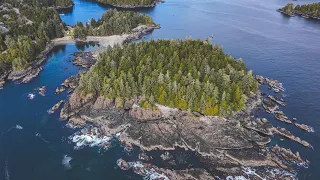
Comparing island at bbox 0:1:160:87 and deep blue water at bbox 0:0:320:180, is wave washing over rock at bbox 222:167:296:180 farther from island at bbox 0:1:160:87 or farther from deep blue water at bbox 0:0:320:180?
island at bbox 0:1:160:87

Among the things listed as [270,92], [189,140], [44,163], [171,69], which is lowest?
[44,163]

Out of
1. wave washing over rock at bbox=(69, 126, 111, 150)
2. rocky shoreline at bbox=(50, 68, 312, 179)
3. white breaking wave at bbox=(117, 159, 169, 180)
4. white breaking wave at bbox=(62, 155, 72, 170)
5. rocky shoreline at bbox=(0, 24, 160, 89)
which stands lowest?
white breaking wave at bbox=(62, 155, 72, 170)

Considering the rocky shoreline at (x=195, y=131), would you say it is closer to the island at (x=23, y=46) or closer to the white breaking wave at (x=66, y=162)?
the white breaking wave at (x=66, y=162)

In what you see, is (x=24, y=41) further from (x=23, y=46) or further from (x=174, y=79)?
(x=174, y=79)

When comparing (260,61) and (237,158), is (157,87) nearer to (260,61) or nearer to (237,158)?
(237,158)

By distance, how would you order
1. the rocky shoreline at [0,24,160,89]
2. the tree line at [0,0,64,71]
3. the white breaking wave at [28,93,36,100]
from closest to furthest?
the white breaking wave at [28,93,36,100] < the rocky shoreline at [0,24,160,89] < the tree line at [0,0,64,71]

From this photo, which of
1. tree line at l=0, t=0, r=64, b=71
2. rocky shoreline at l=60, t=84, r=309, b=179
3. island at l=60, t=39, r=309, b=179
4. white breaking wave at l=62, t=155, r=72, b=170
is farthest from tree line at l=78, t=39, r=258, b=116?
tree line at l=0, t=0, r=64, b=71

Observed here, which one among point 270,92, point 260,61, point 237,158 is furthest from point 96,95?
point 260,61
